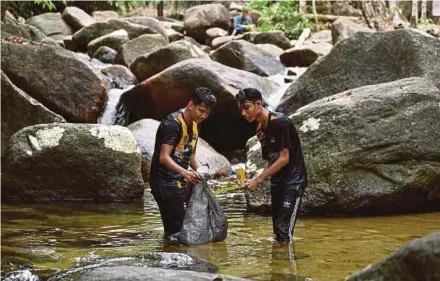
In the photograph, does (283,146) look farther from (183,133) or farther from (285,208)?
(183,133)

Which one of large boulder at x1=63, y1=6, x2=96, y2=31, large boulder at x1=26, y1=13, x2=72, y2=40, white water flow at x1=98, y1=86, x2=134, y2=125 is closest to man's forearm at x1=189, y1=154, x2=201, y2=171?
white water flow at x1=98, y1=86, x2=134, y2=125

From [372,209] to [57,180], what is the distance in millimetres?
4378

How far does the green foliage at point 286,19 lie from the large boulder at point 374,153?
783 inches

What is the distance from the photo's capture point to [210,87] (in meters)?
12.1

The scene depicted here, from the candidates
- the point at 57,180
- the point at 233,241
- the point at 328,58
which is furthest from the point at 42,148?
the point at 328,58

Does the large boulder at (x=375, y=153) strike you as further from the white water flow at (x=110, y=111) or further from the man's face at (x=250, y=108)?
the white water flow at (x=110, y=111)

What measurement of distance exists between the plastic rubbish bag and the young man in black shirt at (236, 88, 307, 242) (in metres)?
0.44

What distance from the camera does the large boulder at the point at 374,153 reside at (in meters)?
7.11

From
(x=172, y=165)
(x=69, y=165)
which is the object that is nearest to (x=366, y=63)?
(x=69, y=165)

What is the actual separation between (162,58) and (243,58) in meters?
2.40

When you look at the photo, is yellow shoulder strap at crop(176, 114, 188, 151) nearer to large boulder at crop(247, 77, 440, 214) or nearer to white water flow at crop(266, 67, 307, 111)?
Result: large boulder at crop(247, 77, 440, 214)

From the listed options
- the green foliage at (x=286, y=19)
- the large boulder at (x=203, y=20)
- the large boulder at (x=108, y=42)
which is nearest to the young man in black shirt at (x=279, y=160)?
the large boulder at (x=108, y=42)

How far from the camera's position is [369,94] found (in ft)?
24.4

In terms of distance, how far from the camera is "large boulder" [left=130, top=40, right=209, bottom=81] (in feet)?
50.9
